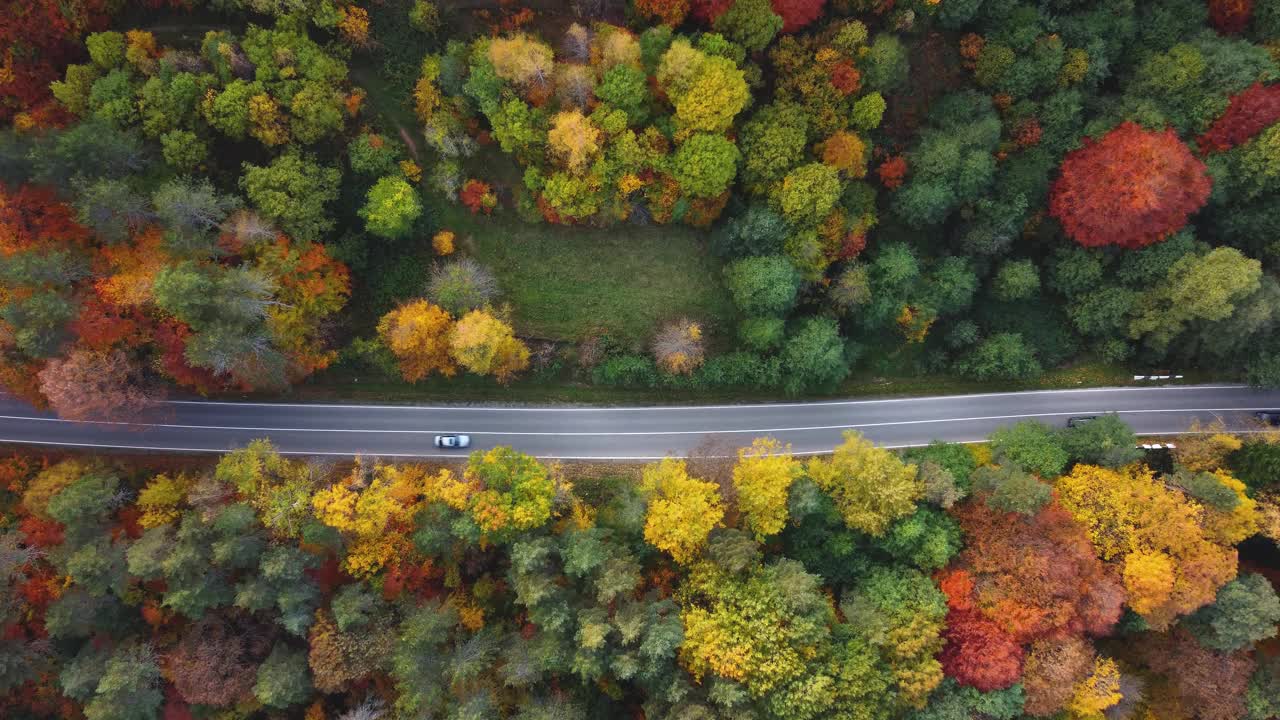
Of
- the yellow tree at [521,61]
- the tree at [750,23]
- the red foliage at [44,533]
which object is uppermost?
the tree at [750,23]

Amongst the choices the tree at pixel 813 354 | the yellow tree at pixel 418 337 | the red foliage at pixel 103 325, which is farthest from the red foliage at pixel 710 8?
the red foliage at pixel 103 325

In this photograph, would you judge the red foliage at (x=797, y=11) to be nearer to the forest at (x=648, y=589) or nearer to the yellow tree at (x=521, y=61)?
the yellow tree at (x=521, y=61)

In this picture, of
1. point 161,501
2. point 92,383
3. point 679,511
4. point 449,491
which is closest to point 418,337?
point 449,491

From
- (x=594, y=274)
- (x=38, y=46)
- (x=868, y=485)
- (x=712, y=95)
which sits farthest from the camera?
(x=594, y=274)

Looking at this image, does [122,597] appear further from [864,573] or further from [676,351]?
[864,573]

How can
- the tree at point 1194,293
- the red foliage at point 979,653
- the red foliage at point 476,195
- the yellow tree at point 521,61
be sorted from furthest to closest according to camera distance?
the red foliage at point 476,195
the tree at point 1194,293
the yellow tree at point 521,61
the red foliage at point 979,653

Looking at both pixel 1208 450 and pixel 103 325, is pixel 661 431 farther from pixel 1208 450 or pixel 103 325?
pixel 1208 450

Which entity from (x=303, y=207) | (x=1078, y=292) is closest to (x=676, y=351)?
(x=303, y=207)
